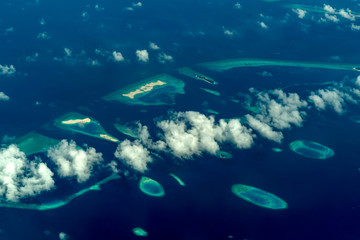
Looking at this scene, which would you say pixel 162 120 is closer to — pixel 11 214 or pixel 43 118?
pixel 43 118

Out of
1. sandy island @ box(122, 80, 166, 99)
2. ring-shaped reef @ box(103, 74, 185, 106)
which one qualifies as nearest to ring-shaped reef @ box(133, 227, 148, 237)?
ring-shaped reef @ box(103, 74, 185, 106)

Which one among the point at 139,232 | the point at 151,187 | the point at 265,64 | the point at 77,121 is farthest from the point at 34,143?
the point at 265,64

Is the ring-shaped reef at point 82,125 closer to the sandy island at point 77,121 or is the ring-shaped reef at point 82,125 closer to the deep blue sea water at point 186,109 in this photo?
the sandy island at point 77,121

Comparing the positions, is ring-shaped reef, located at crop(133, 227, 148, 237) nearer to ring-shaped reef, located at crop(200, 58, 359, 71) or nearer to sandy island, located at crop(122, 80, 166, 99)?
sandy island, located at crop(122, 80, 166, 99)

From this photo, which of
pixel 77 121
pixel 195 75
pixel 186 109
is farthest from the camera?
pixel 195 75

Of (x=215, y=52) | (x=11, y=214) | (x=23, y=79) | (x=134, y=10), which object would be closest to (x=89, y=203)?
(x=11, y=214)

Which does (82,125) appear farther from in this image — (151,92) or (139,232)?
(139,232)
